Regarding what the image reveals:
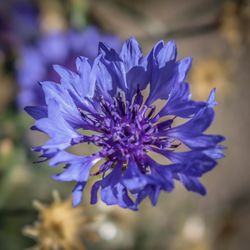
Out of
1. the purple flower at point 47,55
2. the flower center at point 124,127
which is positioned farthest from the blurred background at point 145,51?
the flower center at point 124,127

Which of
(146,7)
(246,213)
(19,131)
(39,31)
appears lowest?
(246,213)

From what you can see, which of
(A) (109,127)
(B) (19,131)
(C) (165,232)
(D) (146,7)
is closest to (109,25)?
(D) (146,7)

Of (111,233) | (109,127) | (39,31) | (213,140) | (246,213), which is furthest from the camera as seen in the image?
Answer: (246,213)

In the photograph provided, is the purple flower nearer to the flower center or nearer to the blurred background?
the blurred background

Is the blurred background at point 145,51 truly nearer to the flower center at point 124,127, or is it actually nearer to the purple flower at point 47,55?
the purple flower at point 47,55

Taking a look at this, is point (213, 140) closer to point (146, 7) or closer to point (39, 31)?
point (39, 31)

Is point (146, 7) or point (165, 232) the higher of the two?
point (146, 7)

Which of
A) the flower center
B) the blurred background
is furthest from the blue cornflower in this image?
the blurred background
